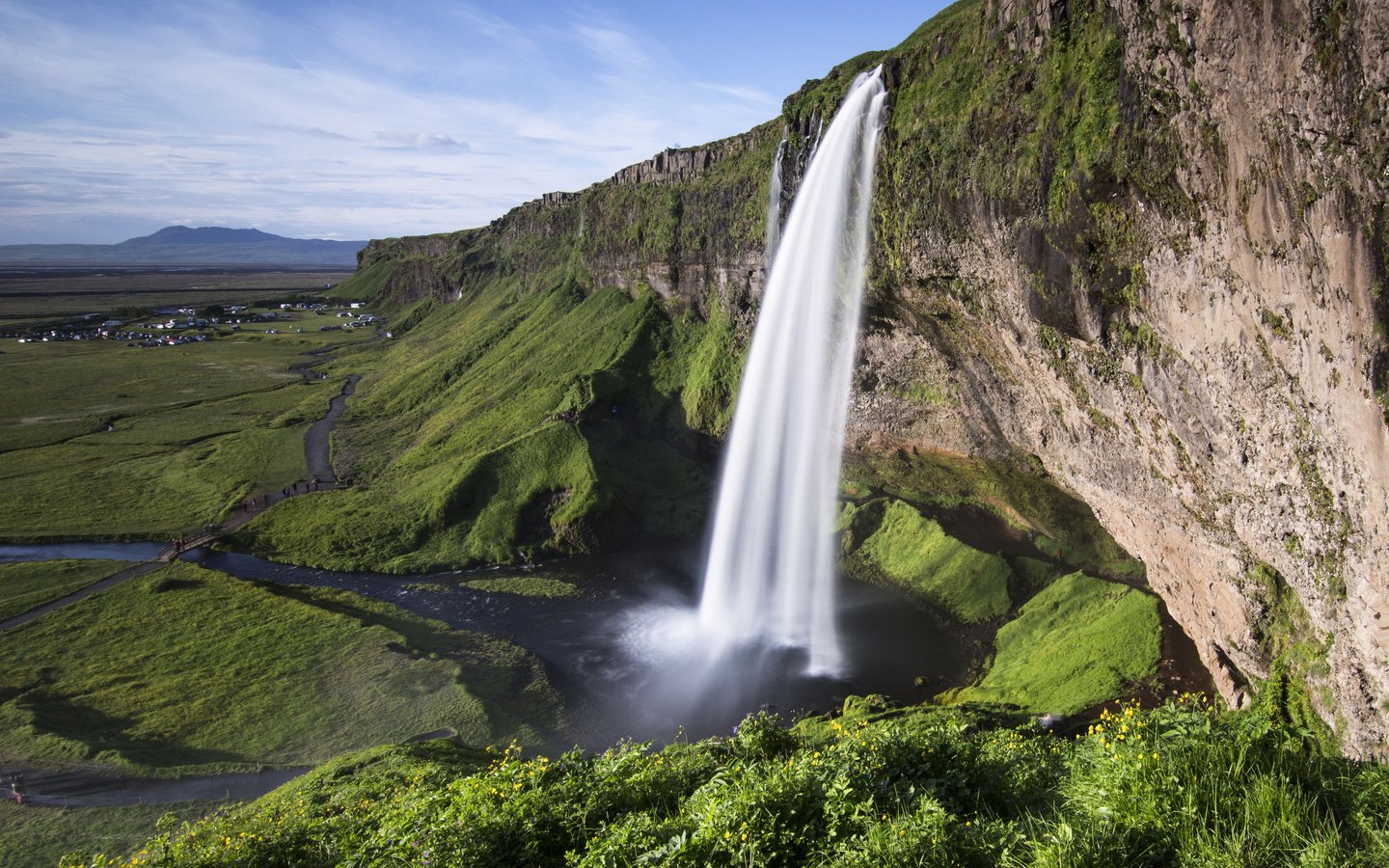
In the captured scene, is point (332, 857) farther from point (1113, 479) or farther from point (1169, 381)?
point (1113, 479)

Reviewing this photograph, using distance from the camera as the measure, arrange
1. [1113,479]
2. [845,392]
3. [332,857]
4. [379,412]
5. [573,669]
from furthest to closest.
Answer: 1. [379,412]
2. [845,392]
3. [573,669]
4. [1113,479]
5. [332,857]

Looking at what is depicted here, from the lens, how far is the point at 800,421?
3741 cm

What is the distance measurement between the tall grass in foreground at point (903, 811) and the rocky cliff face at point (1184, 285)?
7172mm

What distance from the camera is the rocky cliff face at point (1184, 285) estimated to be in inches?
525

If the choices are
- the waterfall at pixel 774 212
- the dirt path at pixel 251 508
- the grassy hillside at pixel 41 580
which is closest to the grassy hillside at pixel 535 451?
the dirt path at pixel 251 508

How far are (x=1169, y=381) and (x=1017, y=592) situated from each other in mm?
14972

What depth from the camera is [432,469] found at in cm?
4950

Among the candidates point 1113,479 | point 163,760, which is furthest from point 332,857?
point 1113,479

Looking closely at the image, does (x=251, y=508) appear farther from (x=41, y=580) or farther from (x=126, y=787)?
(x=126, y=787)

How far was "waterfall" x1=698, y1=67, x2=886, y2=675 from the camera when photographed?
32.0 m

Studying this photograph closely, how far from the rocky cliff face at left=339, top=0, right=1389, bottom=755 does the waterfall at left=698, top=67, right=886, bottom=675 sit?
2.09 meters

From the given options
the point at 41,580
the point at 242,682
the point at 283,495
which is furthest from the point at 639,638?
the point at 283,495

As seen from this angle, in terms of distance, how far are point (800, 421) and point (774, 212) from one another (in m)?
13.0

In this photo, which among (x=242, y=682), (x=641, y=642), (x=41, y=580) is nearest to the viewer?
(x=242, y=682)
